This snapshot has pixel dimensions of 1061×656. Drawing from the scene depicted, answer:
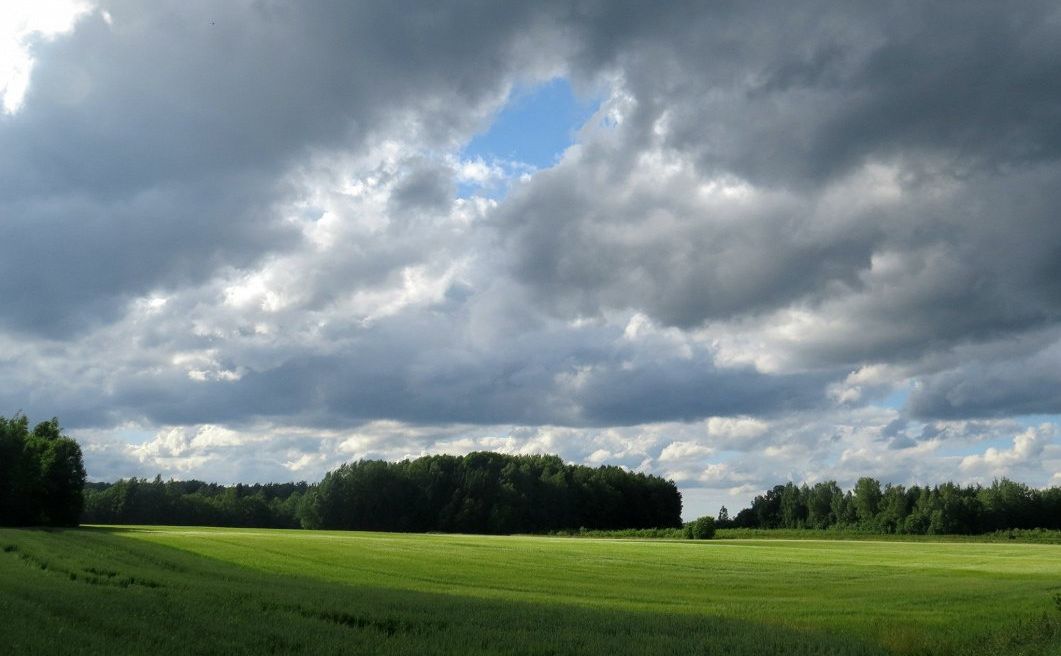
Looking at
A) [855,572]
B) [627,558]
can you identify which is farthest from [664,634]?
[627,558]

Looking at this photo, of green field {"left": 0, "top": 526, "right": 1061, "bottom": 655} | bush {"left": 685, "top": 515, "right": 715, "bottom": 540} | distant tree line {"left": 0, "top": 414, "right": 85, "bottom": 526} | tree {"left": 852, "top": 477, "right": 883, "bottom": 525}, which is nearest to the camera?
green field {"left": 0, "top": 526, "right": 1061, "bottom": 655}

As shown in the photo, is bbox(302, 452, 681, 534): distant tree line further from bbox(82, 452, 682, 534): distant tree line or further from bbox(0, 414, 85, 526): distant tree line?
bbox(0, 414, 85, 526): distant tree line

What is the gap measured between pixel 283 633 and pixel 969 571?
153 ft

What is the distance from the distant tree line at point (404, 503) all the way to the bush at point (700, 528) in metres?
47.9

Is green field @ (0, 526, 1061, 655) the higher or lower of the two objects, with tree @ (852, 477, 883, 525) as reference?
lower

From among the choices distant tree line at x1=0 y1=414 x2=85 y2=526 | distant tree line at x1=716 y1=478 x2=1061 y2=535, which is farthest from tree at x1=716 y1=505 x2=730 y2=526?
distant tree line at x1=0 y1=414 x2=85 y2=526

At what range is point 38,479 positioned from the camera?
3772 inches

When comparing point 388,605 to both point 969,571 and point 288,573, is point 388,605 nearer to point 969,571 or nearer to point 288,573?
point 288,573

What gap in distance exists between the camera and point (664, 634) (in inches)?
857

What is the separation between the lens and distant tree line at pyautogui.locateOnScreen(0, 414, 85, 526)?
309 ft

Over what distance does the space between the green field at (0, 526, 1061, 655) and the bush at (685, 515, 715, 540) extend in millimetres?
49794

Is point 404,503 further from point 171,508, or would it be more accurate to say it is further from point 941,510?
point 941,510

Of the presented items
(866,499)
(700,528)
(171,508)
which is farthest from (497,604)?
(866,499)

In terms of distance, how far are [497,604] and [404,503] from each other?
5238 inches
